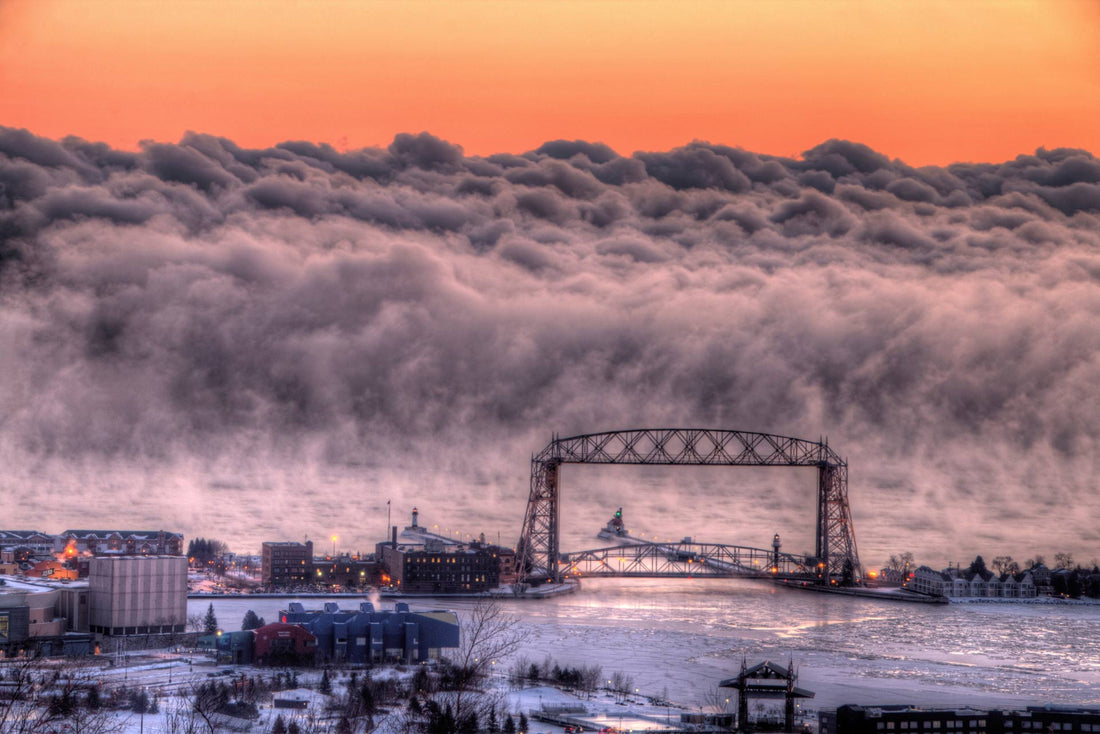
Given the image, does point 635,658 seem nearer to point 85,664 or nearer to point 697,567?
point 85,664

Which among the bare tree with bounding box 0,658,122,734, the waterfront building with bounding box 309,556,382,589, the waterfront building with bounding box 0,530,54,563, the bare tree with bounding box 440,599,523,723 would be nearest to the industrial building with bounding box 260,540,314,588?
the waterfront building with bounding box 309,556,382,589

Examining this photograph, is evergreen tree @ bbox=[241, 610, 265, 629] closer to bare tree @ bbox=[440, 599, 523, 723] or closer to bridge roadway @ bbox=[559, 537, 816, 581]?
bare tree @ bbox=[440, 599, 523, 723]

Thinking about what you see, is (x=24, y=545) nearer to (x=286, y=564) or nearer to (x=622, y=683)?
(x=286, y=564)

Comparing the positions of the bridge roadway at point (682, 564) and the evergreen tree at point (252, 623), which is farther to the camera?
the bridge roadway at point (682, 564)

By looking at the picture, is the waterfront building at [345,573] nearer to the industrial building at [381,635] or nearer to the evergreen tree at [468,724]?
the industrial building at [381,635]

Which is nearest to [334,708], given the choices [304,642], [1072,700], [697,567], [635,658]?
Result: [304,642]

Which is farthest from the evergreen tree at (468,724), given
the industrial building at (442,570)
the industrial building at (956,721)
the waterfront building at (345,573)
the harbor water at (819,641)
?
the waterfront building at (345,573)
